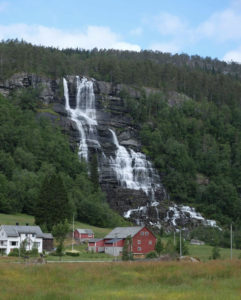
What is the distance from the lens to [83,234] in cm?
8206

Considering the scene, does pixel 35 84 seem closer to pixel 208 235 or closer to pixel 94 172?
pixel 94 172

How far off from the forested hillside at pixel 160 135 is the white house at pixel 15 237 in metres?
25.8

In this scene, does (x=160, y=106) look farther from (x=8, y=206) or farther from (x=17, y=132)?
(x=8, y=206)

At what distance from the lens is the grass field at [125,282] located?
78.9 feet

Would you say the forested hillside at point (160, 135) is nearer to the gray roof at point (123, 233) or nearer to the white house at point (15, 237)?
the gray roof at point (123, 233)

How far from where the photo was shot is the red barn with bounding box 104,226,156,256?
7389 cm

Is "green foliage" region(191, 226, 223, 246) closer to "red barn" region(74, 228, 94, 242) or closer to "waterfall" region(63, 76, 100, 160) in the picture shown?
"red barn" region(74, 228, 94, 242)

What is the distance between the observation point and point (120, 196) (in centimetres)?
11525

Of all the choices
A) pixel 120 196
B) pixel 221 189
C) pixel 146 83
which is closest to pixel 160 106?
pixel 146 83

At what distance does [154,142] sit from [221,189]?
73.6 ft

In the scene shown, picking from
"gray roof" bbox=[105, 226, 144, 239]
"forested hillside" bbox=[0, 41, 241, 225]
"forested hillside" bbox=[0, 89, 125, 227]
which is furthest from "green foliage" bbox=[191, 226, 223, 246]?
"forested hillside" bbox=[0, 41, 241, 225]

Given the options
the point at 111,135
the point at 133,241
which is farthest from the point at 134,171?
the point at 133,241

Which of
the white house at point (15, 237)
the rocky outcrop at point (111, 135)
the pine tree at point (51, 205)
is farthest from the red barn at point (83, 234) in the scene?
the rocky outcrop at point (111, 135)

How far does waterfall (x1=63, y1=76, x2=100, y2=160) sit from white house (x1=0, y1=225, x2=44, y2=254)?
5385cm
